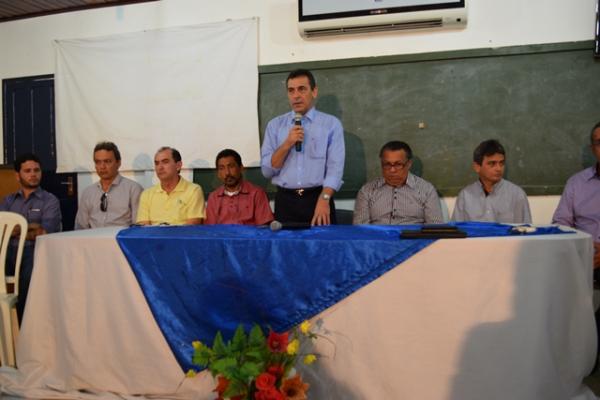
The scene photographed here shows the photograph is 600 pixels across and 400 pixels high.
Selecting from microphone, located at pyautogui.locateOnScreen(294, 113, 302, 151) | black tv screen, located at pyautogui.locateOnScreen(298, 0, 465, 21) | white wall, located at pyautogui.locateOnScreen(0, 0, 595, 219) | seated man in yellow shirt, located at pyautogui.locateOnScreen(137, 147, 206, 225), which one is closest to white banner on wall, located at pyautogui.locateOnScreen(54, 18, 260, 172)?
white wall, located at pyautogui.locateOnScreen(0, 0, 595, 219)

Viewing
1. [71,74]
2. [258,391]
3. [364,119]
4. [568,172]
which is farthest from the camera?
[71,74]

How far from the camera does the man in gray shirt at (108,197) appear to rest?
316cm

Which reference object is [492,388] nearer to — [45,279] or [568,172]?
[45,279]

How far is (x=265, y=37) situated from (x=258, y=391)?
9.24ft

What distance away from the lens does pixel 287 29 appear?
3479 mm

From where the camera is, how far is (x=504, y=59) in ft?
10.3

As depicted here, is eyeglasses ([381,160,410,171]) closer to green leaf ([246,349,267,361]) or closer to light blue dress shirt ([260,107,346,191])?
light blue dress shirt ([260,107,346,191])

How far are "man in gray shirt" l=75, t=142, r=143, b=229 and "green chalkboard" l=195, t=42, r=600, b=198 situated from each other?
110cm

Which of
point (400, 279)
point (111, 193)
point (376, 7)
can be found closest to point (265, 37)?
point (376, 7)

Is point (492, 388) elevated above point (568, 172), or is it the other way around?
point (568, 172)

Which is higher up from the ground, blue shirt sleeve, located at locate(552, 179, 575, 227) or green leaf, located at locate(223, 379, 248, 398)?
blue shirt sleeve, located at locate(552, 179, 575, 227)

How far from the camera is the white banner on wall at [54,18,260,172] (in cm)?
356

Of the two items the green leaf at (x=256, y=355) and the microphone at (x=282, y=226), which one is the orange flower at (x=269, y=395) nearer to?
the green leaf at (x=256, y=355)

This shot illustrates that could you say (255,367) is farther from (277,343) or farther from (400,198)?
(400,198)
